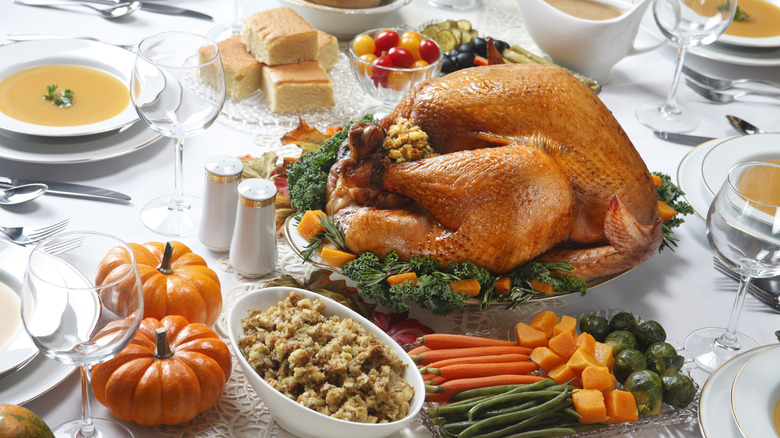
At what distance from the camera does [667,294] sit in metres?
2.12

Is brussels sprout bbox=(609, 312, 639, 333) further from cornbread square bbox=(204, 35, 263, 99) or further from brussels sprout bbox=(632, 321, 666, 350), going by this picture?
cornbread square bbox=(204, 35, 263, 99)

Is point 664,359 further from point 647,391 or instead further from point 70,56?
point 70,56

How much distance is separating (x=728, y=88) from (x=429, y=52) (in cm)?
131

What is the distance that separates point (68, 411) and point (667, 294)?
1586 mm

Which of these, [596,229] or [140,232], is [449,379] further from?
[140,232]

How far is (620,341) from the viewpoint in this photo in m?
1.75

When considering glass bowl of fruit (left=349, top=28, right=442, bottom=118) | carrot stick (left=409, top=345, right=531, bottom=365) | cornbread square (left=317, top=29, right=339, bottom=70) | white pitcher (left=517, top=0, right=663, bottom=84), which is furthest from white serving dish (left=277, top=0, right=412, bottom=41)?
carrot stick (left=409, top=345, right=531, bottom=365)

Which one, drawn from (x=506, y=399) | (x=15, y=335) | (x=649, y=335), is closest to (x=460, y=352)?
(x=506, y=399)

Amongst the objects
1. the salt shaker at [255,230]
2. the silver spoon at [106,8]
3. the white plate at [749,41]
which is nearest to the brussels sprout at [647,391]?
the salt shaker at [255,230]

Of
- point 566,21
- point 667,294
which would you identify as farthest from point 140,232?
point 566,21

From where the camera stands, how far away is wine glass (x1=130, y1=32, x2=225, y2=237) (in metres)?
1.84

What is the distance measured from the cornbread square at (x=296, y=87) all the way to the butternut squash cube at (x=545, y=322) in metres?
1.26

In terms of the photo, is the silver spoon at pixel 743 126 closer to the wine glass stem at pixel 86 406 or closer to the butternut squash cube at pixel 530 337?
the butternut squash cube at pixel 530 337

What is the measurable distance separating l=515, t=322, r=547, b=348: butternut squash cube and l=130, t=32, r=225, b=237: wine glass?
97 centimetres
